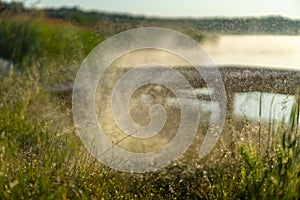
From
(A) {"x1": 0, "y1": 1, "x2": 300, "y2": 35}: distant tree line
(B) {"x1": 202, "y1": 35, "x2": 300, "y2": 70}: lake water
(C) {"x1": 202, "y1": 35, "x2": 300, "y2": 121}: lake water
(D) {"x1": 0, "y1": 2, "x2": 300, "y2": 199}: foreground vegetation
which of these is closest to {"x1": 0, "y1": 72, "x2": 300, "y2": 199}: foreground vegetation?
(D) {"x1": 0, "y1": 2, "x2": 300, "y2": 199}: foreground vegetation

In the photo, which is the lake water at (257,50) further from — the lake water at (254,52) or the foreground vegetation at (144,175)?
the foreground vegetation at (144,175)

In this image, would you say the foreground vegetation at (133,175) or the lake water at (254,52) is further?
the lake water at (254,52)

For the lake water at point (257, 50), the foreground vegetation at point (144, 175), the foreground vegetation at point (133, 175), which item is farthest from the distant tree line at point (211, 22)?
the foreground vegetation at point (144, 175)

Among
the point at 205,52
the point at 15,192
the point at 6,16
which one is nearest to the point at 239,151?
the point at 15,192

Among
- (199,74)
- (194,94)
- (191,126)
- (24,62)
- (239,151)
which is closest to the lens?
(239,151)

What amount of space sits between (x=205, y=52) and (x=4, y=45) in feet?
12.7

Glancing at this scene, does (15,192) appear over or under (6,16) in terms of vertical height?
under

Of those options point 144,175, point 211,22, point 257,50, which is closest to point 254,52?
point 257,50

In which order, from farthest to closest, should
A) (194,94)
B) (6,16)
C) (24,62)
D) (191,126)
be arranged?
(6,16) → (24,62) → (194,94) → (191,126)

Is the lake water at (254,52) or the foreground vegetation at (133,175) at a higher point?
the lake water at (254,52)

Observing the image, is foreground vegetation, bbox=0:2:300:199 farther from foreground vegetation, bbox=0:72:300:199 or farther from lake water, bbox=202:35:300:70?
lake water, bbox=202:35:300:70

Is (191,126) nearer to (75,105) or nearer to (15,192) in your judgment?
(75,105)

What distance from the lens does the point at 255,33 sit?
5.04 meters

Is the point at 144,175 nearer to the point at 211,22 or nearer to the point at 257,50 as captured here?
the point at 257,50
